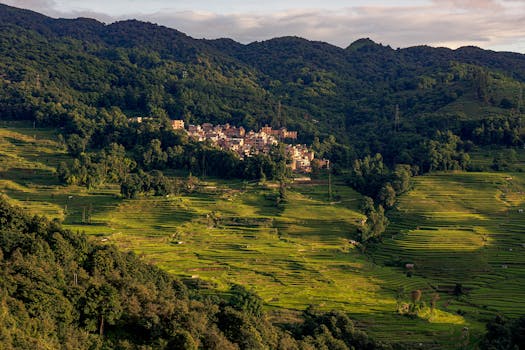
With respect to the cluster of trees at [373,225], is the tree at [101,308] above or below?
above

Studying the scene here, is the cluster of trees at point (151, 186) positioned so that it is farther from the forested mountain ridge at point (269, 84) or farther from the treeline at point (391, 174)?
the forested mountain ridge at point (269, 84)

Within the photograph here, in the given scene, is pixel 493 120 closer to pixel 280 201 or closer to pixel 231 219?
pixel 280 201

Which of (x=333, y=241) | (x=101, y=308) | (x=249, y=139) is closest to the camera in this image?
(x=101, y=308)

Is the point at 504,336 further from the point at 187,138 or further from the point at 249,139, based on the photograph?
the point at 249,139

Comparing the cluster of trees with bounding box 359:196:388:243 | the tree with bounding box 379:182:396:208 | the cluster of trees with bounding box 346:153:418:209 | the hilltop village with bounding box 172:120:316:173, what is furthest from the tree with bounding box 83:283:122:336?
the hilltop village with bounding box 172:120:316:173

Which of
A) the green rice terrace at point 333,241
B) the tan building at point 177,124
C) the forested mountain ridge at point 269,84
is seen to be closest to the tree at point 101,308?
the green rice terrace at point 333,241

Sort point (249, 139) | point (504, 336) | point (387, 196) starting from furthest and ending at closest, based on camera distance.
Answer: point (249, 139) < point (387, 196) < point (504, 336)

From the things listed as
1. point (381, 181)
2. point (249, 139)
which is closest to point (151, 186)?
point (381, 181)

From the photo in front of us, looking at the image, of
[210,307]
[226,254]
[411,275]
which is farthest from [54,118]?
[210,307]
